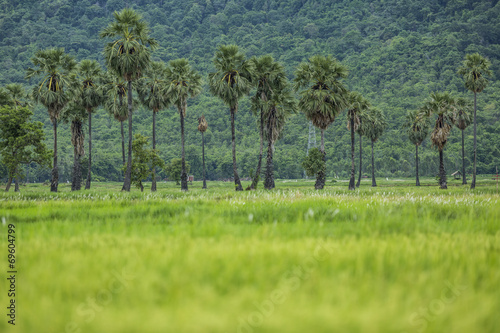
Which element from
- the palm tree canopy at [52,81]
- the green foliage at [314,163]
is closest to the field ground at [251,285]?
the green foliage at [314,163]

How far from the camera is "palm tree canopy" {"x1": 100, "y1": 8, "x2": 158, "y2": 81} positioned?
3369 centimetres

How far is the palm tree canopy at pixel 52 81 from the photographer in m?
39.5

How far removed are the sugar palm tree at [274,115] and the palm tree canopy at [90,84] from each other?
22.3 metres

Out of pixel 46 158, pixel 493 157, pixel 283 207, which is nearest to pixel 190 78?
pixel 46 158

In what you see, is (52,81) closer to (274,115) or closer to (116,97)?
(116,97)

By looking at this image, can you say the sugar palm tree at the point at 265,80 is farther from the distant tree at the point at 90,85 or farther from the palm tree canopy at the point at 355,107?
the distant tree at the point at 90,85

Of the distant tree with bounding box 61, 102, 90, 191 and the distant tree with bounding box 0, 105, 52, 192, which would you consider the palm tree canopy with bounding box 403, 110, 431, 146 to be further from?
the distant tree with bounding box 0, 105, 52, 192

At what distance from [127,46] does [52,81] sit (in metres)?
12.9

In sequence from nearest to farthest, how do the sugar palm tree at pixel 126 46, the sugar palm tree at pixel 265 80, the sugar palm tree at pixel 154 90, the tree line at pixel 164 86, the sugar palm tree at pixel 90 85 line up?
the sugar palm tree at pixel 126 46
the tree line at pixel 164 86
the sugar palm tree at pixel 265 80
the sugar palm tree at pixel 90 85
the sugar palm tree at pixel 154 90

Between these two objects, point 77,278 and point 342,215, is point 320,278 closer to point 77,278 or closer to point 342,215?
point 77,278

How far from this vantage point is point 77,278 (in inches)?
140

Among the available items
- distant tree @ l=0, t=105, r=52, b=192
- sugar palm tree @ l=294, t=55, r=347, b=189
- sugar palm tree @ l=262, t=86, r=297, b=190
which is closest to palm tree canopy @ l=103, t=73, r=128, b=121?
distant tree @ l=0, t=105, r=52, b=192

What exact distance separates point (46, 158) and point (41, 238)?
4098cm

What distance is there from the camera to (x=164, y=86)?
47375 millimetres
